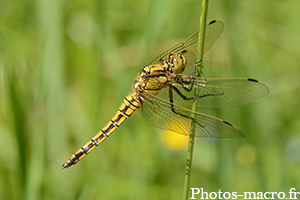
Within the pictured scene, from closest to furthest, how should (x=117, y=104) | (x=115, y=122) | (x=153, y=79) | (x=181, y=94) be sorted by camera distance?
1. (x=181, y=94)
2. (x=153, y=79)
3. (x=115, y=122)
4. (x=117, y=104)

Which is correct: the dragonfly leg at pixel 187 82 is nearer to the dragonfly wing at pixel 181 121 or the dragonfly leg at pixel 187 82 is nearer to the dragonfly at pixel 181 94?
the dragonfly at pixel 181 94

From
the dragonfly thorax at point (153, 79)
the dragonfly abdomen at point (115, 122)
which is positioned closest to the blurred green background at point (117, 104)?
the dragonfly abdomen at point (115, 122)

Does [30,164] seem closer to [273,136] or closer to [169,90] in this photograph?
[169,90]

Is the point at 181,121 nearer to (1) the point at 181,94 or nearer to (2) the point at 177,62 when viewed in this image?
(1) the point at 181,94

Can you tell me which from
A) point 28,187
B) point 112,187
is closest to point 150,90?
point 112,187

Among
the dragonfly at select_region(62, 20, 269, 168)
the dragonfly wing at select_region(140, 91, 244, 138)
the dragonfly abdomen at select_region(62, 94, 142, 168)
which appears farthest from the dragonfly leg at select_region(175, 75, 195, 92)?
the dragonfly abdomen at select_region(62, 94, 142, 168)

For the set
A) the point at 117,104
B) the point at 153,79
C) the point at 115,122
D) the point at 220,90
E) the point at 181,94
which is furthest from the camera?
the point at 117,104

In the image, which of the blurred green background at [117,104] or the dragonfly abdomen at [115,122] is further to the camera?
the dragonfly abdomen at [115,122]

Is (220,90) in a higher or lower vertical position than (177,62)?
lower

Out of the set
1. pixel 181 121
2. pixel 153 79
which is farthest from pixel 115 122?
pixel 181 121
